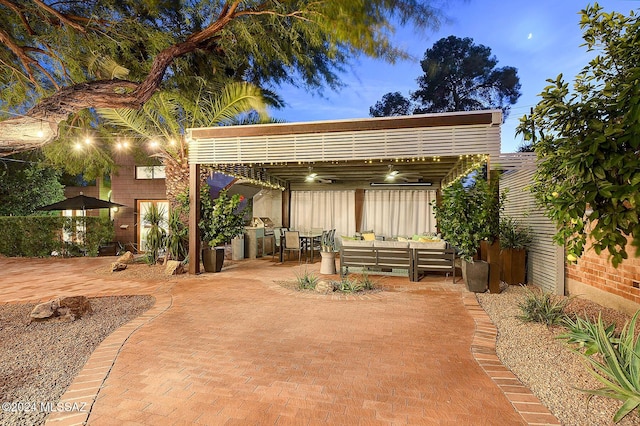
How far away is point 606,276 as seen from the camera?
4.30 meters

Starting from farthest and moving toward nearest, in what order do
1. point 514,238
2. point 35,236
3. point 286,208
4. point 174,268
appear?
point 286,208 → point 35,236 → point 174,268 → point 514,238

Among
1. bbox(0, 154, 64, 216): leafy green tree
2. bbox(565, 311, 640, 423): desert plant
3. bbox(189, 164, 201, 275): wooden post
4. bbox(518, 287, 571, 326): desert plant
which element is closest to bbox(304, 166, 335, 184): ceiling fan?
bbox(189, 164, 201, 275): wooden post

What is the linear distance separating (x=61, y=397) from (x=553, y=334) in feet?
14.5

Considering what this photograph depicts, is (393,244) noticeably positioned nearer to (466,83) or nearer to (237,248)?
(237,248)

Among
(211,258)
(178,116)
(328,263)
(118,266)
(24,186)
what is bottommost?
(118,266)

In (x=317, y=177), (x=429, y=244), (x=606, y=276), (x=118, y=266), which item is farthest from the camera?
(x=317, y=177)

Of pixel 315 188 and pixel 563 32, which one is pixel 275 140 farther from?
pixel 563 32

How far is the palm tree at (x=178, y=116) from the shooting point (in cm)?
767

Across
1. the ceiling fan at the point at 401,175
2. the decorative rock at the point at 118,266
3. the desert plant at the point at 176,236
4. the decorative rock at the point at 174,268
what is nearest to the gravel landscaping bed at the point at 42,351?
the decorative rock at the point at 174,268

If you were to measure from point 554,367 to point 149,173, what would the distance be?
46.0ft

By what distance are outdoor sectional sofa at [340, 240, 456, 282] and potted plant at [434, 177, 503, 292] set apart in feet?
2.09

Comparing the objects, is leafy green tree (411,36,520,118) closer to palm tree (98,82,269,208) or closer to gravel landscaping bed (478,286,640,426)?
palm tree (98,82,269,208)

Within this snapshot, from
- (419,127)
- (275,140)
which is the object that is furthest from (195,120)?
(419,127)

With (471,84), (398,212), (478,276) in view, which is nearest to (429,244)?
(478,276)
